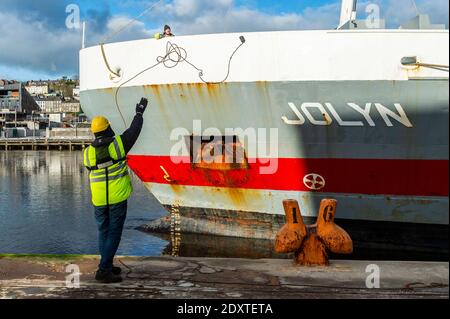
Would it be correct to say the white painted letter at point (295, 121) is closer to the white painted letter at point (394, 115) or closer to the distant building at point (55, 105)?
the white painted letter at point (394, 115)

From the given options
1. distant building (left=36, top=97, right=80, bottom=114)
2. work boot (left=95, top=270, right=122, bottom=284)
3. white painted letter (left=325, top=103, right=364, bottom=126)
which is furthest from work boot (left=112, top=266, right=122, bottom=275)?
distant building (left=36, top=97, right=80, bottom=114)

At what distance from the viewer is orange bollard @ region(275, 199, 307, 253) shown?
4.41 metres

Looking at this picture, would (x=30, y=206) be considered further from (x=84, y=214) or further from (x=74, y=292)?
(x=74, y=292)

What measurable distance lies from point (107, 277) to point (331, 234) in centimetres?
204

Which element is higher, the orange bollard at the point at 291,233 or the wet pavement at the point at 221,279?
the orange bollard at the point at 291,233

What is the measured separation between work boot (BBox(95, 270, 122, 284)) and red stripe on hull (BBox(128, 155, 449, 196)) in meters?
4.60

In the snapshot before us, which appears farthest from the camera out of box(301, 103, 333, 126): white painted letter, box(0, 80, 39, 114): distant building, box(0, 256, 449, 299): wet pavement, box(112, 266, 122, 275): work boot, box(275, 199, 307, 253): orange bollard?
box(0, 80, 39, 114): distant building

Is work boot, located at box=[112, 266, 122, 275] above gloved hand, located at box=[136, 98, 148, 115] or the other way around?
the other way around

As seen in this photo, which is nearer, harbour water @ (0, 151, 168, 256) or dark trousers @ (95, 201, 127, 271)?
dark trousers @ (95, 201, 127, 271)

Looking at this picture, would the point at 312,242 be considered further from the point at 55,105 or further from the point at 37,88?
the point at 37,88

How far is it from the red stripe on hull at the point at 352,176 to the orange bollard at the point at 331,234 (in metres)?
3.28

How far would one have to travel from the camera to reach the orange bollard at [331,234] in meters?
4.44

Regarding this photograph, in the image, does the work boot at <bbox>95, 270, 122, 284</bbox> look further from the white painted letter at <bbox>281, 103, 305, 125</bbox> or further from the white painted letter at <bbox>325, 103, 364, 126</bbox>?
the white painted letter at <bbox>325, 103, 364, 126</bbox>

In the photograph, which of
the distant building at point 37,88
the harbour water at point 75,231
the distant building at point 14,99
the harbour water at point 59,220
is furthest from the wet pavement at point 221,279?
the distant building at point 37,88
